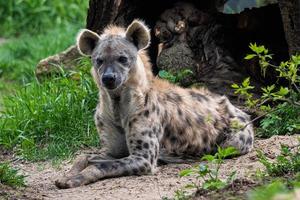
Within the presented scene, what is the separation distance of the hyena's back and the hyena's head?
0.34 m

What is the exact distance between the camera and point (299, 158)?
4.49 m

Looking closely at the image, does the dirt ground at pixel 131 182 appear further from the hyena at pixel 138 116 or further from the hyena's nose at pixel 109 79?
the hyena's nose at pixel 109 79

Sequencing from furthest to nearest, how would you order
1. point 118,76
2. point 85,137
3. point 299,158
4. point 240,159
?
point 85,137 → point 240,159 → point 118,76 → point 299,158

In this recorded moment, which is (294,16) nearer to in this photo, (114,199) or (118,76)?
(118,76)

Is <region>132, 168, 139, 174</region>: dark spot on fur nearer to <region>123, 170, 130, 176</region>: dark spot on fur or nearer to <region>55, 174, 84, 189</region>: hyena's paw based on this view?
<region>123, 170, 130, 176</region>: dark spot on fur

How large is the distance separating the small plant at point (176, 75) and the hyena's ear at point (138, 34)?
103 cm

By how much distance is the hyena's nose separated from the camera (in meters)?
5.31

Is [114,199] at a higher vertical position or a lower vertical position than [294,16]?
lower

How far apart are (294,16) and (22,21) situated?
6.54m

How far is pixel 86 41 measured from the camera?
5754 millimetres

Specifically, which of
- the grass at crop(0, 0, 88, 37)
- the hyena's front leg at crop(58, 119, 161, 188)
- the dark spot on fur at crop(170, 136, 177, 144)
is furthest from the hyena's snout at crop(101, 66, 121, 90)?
the grass at crop(0, 0, 88, 37)

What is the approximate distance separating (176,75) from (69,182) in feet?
6.81

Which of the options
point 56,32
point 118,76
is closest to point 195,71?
point 118,76

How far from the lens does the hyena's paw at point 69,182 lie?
16.6 feet
